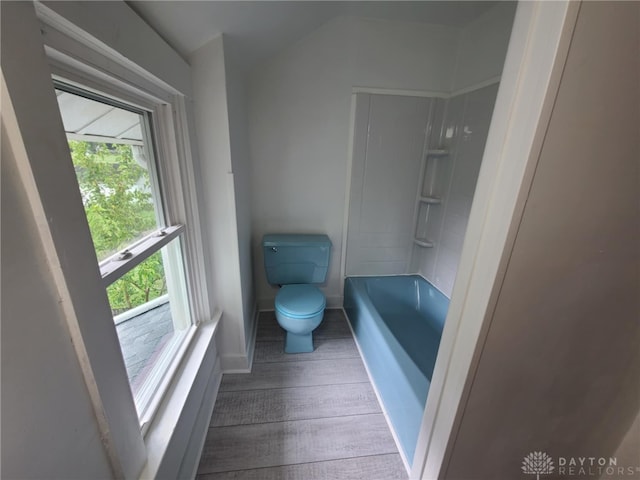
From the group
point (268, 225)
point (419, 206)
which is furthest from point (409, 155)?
point (268, 225)

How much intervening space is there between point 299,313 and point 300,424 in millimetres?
601

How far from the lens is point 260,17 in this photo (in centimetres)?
116

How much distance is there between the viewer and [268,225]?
2070mm

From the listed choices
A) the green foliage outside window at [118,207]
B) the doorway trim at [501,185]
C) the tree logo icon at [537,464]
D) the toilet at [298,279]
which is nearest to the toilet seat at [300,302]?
the toilet at [298,279]

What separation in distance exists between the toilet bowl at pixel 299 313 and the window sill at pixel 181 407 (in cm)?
44

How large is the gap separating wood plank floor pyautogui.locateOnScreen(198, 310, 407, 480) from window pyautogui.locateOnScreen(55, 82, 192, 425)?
1.74 ft

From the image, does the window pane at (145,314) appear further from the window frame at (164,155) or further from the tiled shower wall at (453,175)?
the tiled shower wall at (453,175)

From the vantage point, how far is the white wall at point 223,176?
1154 millimetres

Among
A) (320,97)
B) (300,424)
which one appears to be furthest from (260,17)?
(300,424)

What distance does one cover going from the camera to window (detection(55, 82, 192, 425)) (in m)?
0.71

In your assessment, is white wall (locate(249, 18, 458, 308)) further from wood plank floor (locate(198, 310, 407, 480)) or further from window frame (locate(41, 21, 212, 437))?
wood plank floor (locate(198, 310, 407, 480))

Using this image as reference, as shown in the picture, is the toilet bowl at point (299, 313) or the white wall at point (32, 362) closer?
the white wall at point (32, 362)

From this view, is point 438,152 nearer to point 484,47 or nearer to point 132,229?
point 484,47

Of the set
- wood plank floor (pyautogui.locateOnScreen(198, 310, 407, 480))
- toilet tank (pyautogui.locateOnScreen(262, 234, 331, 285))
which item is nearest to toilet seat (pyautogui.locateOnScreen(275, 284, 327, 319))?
toilet tank (pyautogui.locateOnScreen(262, 234, 331, 285))
